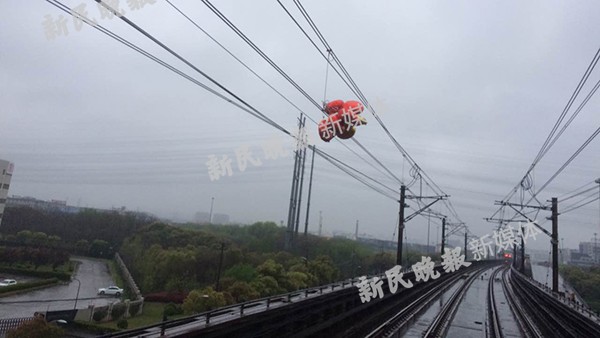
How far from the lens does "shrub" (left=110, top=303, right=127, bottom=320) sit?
26.4 metres

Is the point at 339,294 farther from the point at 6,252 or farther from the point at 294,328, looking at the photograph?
the point at 6,252

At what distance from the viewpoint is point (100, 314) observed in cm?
2522

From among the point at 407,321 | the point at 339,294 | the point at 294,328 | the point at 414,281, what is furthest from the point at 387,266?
the point at 294,328

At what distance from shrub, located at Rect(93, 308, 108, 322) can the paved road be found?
497cm

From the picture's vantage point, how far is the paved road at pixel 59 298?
91.1 ft

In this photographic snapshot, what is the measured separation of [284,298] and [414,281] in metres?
15.5

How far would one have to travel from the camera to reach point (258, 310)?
822 cm

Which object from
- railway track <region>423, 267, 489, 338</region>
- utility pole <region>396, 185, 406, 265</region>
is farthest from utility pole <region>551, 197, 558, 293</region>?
utility pole <region>396, 185, 406, 265</region>

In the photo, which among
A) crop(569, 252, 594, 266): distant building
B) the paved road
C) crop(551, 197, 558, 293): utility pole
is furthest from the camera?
crop(569, 252, 594, 266): distant building

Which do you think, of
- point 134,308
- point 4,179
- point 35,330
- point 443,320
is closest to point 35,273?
point 4,179

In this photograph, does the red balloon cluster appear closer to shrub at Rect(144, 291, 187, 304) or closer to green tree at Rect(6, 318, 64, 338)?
green tree at Rect(6, 318, 64, 338)

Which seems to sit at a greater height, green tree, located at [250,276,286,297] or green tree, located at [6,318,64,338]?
green tree, located at [250,276,286,297]

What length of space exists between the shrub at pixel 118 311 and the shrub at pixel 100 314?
53 centimetres

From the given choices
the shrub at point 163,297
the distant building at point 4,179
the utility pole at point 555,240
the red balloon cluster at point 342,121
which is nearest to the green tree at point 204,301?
the shrub at point 163,297
